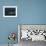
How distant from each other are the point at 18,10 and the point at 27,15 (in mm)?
349

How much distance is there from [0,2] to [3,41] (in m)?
1.32

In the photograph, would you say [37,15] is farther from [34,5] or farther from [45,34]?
[45,34]

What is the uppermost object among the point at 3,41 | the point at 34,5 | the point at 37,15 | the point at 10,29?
the point at 34,5

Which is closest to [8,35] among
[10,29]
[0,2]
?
[10,29]

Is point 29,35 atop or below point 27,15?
below

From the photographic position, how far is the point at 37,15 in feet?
14.2

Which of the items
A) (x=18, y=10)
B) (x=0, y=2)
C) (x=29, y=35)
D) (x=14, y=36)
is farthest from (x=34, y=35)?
(x=0, y=2)

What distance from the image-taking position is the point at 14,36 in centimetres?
415

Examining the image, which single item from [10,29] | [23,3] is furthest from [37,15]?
[10,29]

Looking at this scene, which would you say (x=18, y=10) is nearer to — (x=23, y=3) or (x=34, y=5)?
(x=23, y=3)

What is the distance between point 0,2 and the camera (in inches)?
168

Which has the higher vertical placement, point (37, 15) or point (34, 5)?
point (34, 5)

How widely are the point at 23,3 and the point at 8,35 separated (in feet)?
3.92

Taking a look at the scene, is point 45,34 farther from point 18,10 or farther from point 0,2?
point 0,2
